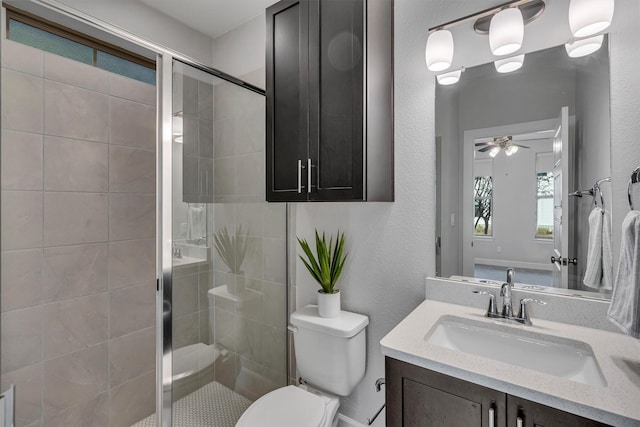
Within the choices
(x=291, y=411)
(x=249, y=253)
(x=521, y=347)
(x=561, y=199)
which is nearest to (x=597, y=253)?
(x=561, y=199)

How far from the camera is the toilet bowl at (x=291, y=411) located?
129 cm

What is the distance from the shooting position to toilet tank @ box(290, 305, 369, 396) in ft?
4.79

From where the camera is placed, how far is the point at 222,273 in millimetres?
1533

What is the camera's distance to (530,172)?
129 centimetres

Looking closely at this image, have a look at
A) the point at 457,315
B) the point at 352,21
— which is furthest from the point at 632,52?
the point at 457,315

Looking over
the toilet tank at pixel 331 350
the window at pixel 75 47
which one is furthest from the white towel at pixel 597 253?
the window at pixel 75 47

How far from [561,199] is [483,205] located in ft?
0.90

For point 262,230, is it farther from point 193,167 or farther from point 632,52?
point 632,52

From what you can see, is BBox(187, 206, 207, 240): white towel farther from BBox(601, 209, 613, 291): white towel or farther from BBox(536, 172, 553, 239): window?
BBox(601, 209, 613, 291): white towel

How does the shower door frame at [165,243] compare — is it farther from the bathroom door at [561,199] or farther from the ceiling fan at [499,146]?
the bathroom door at [561,199]

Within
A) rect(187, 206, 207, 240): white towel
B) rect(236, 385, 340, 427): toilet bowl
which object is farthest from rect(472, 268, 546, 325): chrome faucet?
rect(187, 206, 207, 240): white towel

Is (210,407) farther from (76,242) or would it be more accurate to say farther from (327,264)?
(76,242)

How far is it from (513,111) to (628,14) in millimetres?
430

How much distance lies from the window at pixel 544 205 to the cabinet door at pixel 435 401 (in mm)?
740
